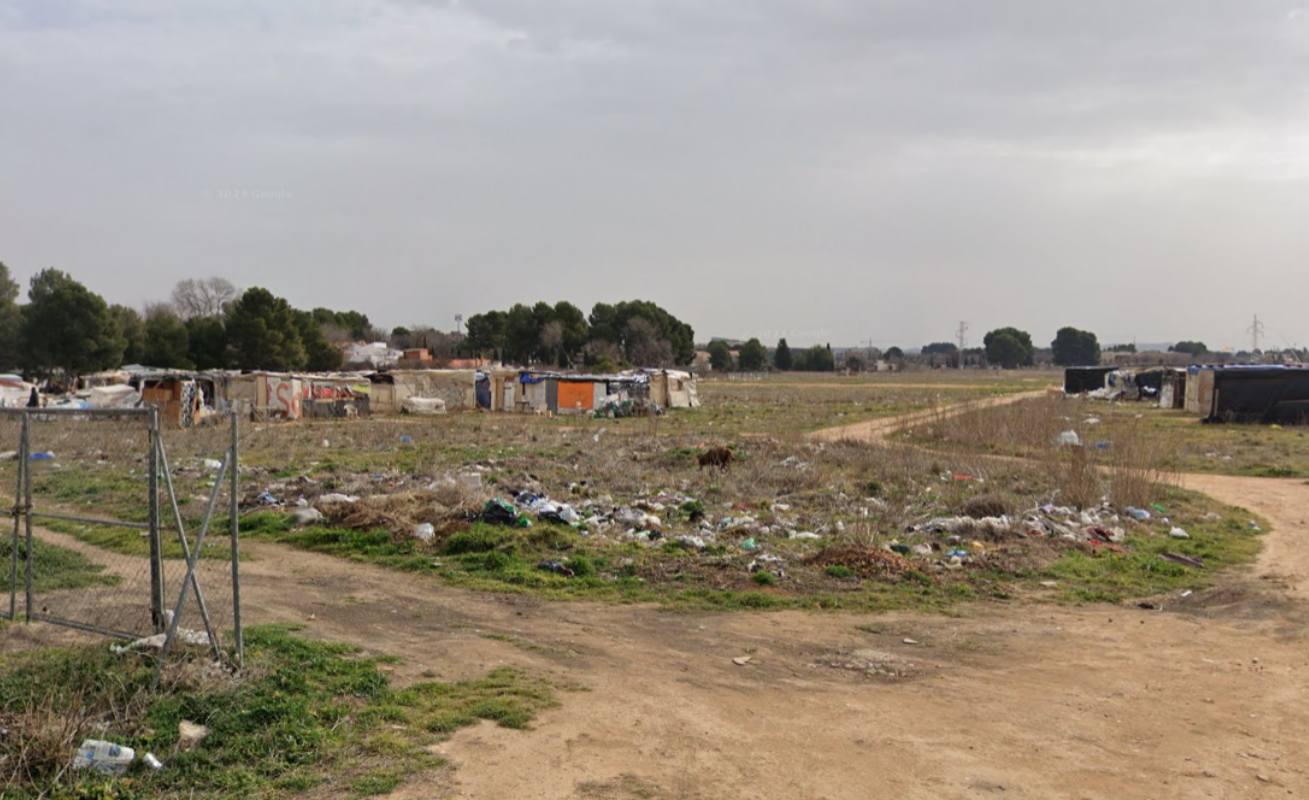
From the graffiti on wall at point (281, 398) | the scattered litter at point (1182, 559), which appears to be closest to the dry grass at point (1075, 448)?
the scattered litter at point (1182, 559)

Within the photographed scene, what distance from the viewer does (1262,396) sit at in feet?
110

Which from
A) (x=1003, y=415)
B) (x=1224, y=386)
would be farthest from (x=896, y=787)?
(x=1224, y=386)

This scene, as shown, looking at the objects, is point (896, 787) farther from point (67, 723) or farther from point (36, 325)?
point (36, 325)

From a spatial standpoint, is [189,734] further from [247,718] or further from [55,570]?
[55,570]

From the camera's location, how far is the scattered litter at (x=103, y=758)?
15.9 ft

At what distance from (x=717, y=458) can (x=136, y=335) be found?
50766mm

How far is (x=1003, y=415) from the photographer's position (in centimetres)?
2672

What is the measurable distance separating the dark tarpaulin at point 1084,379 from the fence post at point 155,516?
60.3m

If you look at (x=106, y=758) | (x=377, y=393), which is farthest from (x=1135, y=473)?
(x=377, y=393)

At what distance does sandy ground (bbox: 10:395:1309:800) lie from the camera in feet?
17.2

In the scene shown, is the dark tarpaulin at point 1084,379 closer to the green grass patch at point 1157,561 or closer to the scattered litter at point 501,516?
the green grass patch at point 1157,561

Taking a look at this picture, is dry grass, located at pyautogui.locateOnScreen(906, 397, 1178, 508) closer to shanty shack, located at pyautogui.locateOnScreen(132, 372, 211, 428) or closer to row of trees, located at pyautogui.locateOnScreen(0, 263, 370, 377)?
shanty shack, located at pyautogui.locateOnScreen(132, 372, 211, 428)

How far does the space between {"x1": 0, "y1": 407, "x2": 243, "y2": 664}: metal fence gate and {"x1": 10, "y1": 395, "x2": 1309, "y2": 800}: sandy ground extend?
3.12 ft

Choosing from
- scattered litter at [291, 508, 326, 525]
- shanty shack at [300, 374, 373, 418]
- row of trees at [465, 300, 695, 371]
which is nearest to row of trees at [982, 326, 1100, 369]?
row of trees at [465, 300, 695, 371]
